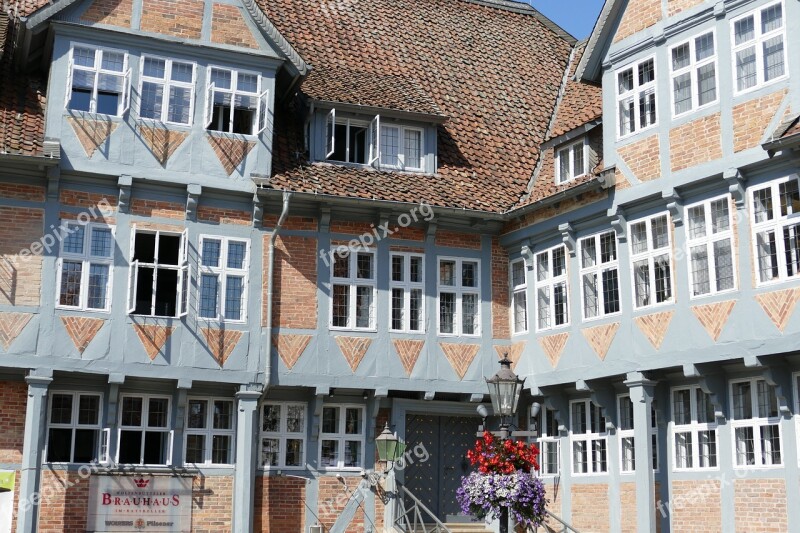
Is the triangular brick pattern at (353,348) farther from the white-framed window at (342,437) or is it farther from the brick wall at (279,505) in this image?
the brick wall at (279,505)

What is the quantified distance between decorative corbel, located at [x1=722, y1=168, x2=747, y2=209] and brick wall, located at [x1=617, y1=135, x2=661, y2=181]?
178 centimetres

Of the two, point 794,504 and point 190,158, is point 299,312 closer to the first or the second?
point 190,158

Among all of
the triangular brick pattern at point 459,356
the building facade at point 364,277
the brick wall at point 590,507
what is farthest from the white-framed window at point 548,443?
the triangular brick pattern at point 459,356

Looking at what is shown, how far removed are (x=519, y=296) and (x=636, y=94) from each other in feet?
17.1

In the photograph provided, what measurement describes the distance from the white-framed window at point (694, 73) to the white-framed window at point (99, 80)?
1032 centimetres

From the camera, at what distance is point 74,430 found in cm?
2020

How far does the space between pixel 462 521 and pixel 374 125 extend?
862 cm

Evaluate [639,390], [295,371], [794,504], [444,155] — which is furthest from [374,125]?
[794,504]

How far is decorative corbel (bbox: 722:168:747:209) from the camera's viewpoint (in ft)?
58.3

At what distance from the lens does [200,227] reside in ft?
69.6

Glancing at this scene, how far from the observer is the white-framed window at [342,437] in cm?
2198

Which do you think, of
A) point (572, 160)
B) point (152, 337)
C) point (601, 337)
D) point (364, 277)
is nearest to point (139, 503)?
point (152, 337)

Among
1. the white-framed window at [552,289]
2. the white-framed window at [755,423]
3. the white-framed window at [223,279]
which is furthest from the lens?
the white-framed window at [552,289]

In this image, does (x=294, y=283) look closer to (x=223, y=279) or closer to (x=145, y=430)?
(x=223, y=279)
